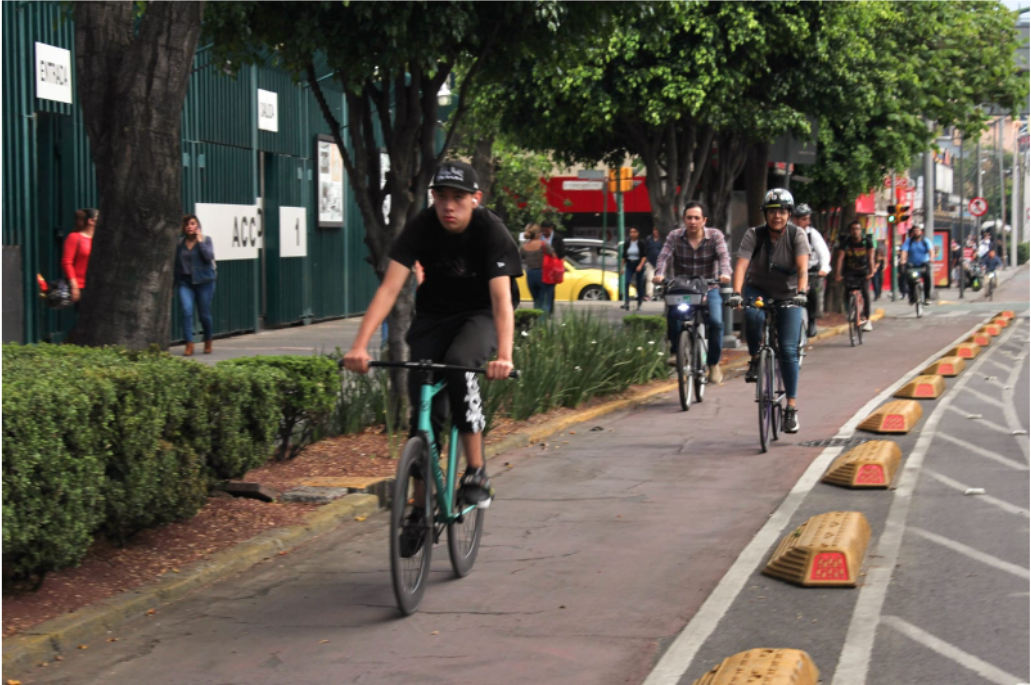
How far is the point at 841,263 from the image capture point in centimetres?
2448

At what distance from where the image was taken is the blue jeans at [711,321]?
44.6 feet

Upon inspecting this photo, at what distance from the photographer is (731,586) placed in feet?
21.7

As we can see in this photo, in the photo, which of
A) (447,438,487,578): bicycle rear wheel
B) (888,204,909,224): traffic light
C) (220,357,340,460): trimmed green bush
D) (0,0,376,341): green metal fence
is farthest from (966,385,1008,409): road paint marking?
(888,204,909,224): traffic light

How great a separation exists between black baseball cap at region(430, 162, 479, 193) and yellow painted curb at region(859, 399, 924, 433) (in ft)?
21.2

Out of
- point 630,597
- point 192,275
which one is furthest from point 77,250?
point 630,597

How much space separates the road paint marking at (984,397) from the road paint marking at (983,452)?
9.23ft

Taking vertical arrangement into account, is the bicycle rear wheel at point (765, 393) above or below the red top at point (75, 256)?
below

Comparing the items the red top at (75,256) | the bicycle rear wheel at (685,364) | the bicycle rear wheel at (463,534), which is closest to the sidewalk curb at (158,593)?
the bicycle rear wheel at (463,534)

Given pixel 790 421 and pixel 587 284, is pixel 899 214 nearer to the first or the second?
pixel 587 284

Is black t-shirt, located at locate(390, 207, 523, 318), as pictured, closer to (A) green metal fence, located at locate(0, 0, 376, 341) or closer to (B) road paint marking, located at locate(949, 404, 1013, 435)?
(A) green metal fence, located at locate(0, 0, 376, 341)

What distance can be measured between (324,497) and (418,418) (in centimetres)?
225

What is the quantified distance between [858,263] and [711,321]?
10.5 m

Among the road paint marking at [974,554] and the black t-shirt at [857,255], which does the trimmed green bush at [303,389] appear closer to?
the road paint marking at [974,554]

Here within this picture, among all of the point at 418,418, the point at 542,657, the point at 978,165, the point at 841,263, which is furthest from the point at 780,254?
the point at 978,165
